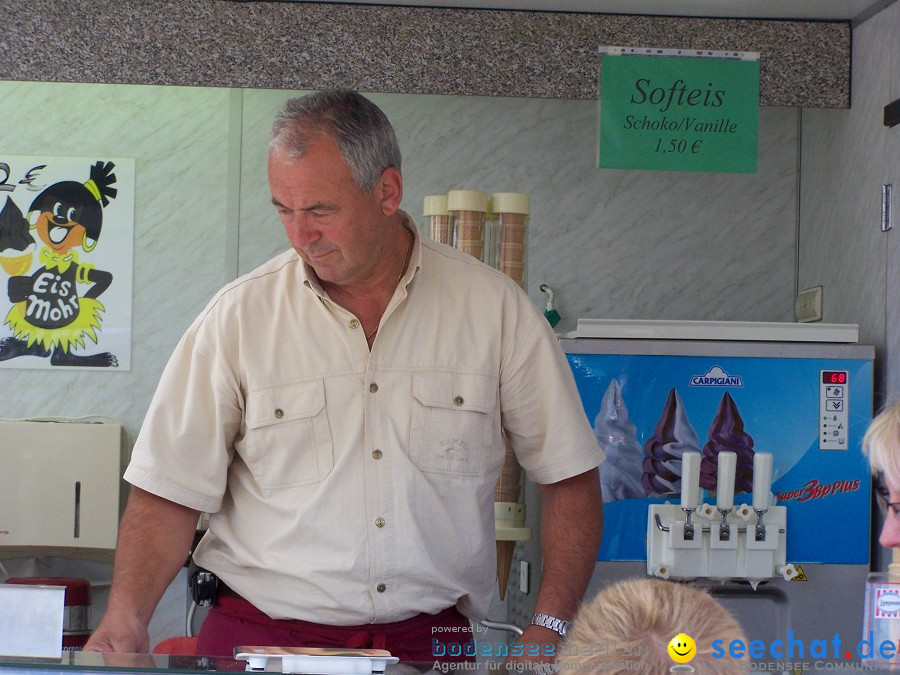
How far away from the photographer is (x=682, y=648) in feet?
3.04

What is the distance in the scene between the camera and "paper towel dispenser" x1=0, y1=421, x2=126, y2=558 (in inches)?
167

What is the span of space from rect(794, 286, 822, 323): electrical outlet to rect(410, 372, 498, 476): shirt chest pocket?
217 centimetres

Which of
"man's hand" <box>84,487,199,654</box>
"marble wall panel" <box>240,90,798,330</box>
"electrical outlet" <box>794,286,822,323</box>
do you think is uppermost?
"marble wall panel" <box>240,90,798,330</box>

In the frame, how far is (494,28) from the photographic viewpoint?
3268 millimetres

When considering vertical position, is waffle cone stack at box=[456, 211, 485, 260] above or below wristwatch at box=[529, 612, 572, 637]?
above

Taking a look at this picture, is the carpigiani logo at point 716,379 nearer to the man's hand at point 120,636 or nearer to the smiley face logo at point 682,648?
the man's hand at point 120,636

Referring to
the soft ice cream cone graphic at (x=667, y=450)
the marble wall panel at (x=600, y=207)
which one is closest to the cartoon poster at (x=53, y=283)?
the marble wall panel at (x=600, y=207)

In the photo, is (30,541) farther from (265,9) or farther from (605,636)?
(605,636)

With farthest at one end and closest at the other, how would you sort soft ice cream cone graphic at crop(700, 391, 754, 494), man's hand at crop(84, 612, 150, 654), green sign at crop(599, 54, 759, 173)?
soft ice cream cone graphic at crop(700, 391, 754, 494)
green sign at crop(599, 54, 759, 173)
man's hand at crop(84, 612, 150, 654)

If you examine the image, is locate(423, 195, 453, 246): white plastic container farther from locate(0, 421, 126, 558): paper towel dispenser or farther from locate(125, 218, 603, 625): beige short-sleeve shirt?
locate(0, 421, 126, 558): paper towel dispenser

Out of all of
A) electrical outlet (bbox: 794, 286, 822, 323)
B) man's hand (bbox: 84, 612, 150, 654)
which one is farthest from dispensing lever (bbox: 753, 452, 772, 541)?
man's hand (bbox: 84, 612, 150, 654)

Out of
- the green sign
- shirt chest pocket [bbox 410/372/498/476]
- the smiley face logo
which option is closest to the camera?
the smiley face logo

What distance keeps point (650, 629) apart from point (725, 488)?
2.10 metres

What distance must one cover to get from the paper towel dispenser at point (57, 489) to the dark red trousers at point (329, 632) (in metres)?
2.44
